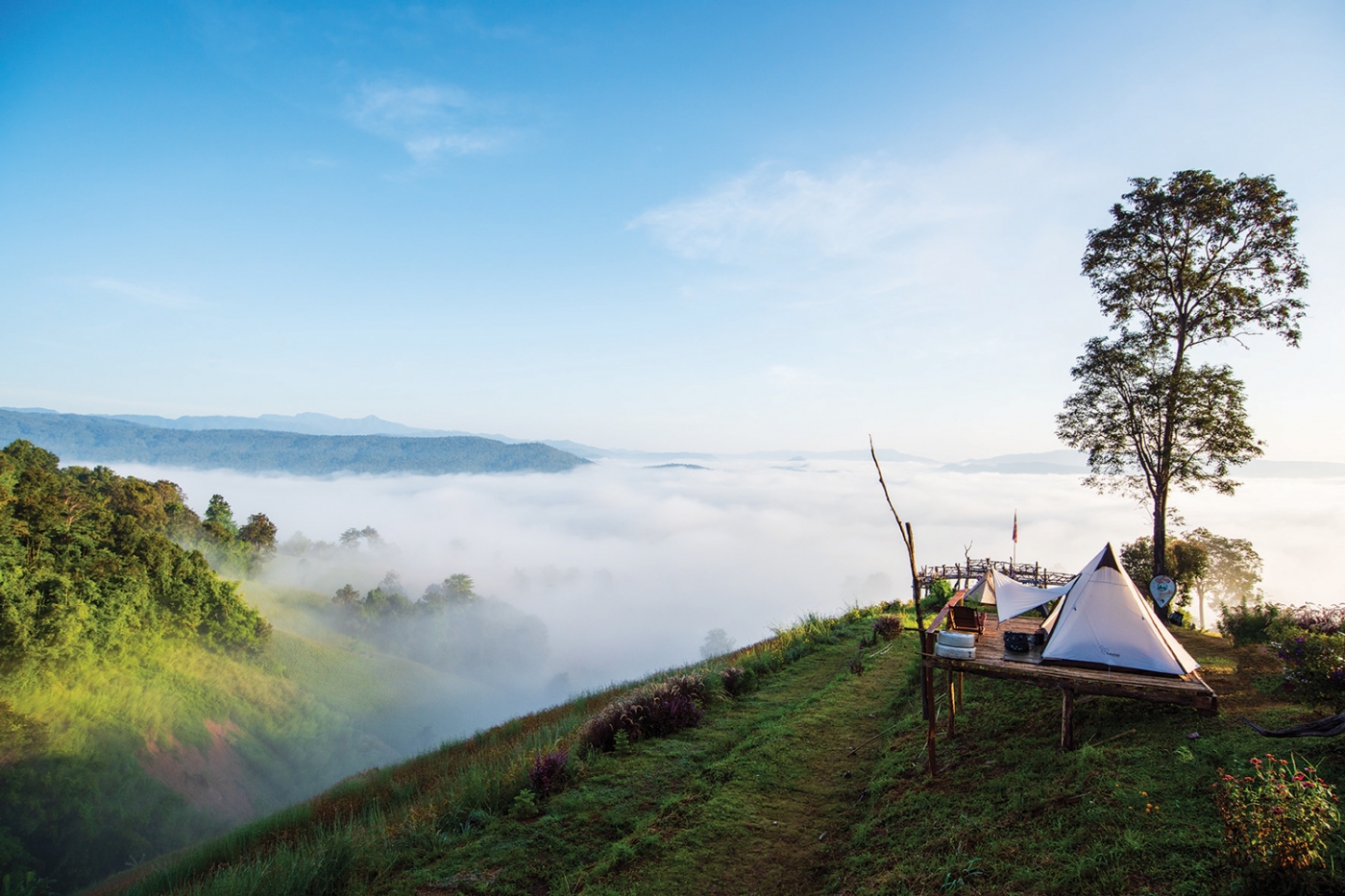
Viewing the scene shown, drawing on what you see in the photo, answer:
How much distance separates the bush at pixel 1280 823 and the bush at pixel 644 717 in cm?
1000

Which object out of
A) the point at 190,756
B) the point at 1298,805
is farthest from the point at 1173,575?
the point at 190,756

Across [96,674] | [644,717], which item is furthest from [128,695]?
[644,717]

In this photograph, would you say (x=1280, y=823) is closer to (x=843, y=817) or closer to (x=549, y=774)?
(x=843, y=817)

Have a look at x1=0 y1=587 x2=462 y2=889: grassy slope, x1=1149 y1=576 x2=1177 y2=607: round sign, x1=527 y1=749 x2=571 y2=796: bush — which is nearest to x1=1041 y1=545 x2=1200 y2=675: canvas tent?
x1=527 y1=749 x2=571 y2=796: bush

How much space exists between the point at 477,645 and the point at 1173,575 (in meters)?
107

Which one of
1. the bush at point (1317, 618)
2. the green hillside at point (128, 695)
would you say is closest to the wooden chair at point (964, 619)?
the bush at point (1317, 618)

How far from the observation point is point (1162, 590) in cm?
1695

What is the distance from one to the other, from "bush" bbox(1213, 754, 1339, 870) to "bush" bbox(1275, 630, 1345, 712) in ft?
12.0

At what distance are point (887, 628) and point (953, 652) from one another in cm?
1133

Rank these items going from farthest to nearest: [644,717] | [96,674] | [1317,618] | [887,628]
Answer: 1. [96,674]
2. [887,628]
3. [644,717]
4. [1317,618]

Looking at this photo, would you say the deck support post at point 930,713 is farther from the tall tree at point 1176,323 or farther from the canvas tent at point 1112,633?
the tall tree at point 1176,323

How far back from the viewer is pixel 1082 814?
6766mm

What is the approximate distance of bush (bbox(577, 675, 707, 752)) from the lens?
12859mm

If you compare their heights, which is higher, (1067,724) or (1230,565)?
(1067,724)
